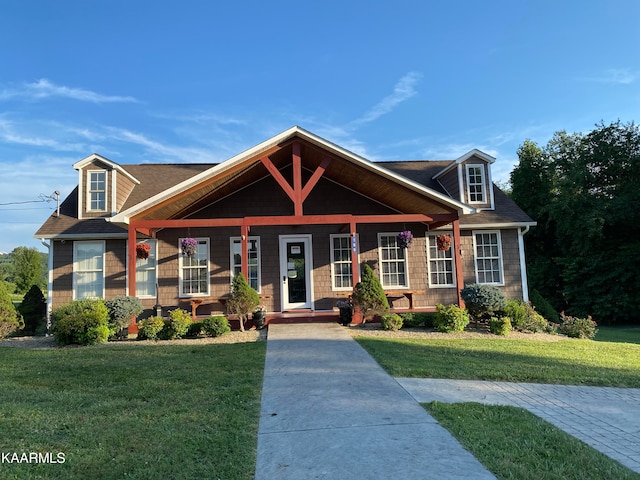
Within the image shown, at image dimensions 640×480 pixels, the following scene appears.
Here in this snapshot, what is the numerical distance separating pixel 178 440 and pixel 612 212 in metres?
20.2

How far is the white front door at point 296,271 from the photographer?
13.2m

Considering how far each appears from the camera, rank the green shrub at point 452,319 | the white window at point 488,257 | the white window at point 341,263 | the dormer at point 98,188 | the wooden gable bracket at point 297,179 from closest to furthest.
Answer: the green shrub at point 452,319, the wooden gable bracket at point 297,179, the dormer at point 98,188, the white window at point 341,263, the white window at point 488,257

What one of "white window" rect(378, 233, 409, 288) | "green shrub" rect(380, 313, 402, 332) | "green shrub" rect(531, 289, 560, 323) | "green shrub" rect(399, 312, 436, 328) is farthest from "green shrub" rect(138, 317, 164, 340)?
"green shrub" rect(531, 289, 560, 323)

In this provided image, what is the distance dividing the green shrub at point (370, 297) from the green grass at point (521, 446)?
20.0 feet

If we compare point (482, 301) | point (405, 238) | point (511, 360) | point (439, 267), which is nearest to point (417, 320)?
point (482, 301)

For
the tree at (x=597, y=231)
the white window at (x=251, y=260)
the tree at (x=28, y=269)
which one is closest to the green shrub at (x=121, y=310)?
the white window at (x=251, y=260)

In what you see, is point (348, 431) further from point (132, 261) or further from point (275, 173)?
point (132, 261)

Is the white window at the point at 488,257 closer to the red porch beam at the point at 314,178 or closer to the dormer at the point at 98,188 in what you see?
the red porch beam at the point at 314,178

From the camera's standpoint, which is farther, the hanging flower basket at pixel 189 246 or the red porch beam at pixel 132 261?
the hanging flower basket at pixel 189 246

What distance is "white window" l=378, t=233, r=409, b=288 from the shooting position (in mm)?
13539

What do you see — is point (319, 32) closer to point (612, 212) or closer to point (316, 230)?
point (316, 230)

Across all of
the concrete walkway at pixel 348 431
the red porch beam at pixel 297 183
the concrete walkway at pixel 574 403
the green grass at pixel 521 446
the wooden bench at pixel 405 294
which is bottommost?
the concrete walkway at pixel 574 403

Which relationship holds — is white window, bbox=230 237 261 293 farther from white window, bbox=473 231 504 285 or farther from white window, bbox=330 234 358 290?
white window, bbox=473 231 504 285

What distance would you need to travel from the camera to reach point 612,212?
59.0ft
